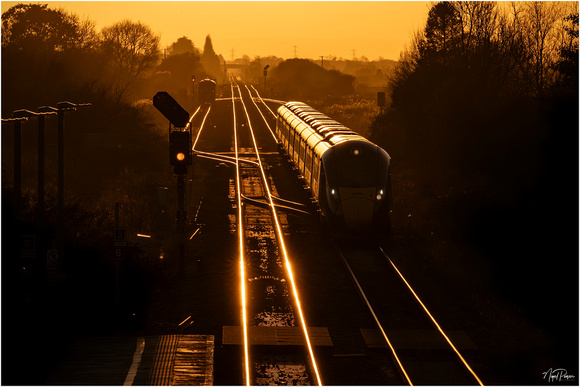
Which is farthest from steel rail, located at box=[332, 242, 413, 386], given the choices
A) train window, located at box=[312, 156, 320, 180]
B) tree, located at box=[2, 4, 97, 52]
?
tree, located at box=[2, 4, 97, 52]

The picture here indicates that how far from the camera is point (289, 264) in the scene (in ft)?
72.0

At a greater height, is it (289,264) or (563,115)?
(563,115)

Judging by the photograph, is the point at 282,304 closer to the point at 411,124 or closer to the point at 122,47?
the point at 411,124

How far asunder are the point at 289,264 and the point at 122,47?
82473 mm

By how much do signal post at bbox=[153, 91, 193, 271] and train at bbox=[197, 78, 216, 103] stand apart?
2401 inches

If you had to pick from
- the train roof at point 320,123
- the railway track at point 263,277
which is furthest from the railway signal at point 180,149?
the train roof at point 320,123

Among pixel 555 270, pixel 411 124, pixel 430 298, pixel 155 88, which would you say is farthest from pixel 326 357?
pixel 155 88

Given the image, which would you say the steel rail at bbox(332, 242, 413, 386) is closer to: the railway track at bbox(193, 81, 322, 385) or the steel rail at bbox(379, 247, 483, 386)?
the steel rail at bbox(379, 247, 483, 386)

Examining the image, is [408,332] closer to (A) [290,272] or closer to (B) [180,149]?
(A) [290,272]

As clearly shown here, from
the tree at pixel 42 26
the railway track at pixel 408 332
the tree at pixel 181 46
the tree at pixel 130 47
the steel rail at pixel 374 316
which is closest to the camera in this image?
the steel rail at pixel 374 316

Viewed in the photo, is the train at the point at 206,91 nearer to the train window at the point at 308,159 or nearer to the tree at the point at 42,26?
the tree at the point at 42,26
